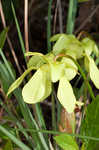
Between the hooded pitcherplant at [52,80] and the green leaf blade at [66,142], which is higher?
the hooded pitcherplant at [52,80]

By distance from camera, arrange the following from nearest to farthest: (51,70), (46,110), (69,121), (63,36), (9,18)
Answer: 1. (51,70)
2. (69,121)
3. (63,36)
4. (9,18)
5. (46,110)

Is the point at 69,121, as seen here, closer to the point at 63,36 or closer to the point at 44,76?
the point at 44,76

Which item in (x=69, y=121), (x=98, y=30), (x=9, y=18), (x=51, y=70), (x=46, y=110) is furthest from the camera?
(x=98, y=30)

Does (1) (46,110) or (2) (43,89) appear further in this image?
(1) (46,110)

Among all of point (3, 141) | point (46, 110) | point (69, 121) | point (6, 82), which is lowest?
point (46, 110)

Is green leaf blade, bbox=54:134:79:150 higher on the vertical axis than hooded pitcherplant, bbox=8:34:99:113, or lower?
lower

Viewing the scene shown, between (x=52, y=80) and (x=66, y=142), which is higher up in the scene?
(x=52, y=80)

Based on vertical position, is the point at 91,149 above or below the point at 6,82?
below

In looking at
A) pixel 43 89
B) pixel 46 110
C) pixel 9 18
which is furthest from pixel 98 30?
pixel 43 89

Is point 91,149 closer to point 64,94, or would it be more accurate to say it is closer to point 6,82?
point 64,94
